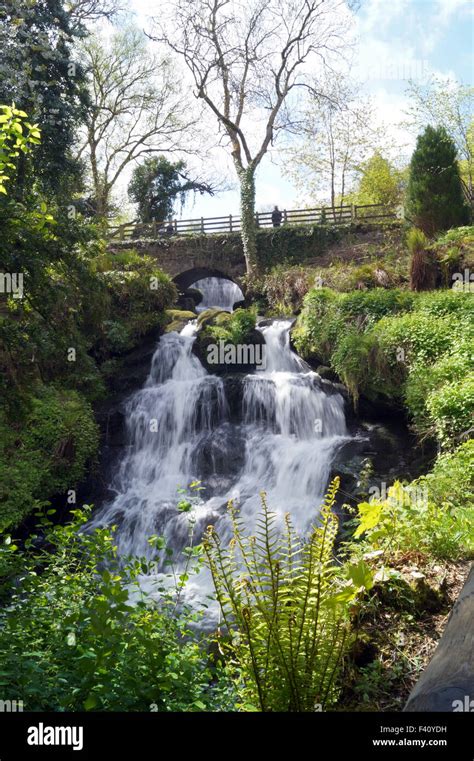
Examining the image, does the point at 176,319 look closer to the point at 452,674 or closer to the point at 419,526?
the point at 419,526

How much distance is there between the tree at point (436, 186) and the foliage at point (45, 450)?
41.2 feet

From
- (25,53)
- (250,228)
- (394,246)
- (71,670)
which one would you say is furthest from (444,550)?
(250,228)

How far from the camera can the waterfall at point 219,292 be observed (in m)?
30.7

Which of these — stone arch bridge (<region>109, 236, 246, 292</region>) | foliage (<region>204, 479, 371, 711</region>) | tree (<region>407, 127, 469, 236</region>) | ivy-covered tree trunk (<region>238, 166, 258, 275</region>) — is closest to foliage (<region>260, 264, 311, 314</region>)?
ivy-covered tree trunk (<region>238, 166, 258, 275</region>)

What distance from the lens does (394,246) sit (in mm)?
22156

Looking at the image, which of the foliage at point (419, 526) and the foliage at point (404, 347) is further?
the foliage at point (404, 347)

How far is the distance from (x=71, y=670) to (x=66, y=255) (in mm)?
5684

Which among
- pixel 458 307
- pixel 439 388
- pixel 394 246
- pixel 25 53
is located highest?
pixel 25 53

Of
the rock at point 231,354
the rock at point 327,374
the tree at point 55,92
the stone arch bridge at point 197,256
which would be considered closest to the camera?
the rock at point 327,374

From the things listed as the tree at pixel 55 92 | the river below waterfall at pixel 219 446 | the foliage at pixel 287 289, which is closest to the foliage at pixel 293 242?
the foliage at pixel 287 289

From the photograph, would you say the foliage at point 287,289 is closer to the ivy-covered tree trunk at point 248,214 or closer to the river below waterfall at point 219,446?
the river below waterfall at point 219,446

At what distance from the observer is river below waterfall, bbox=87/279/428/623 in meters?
11.3

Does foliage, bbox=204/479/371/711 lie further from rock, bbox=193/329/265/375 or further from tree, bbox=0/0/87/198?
tree, bbox=0/0/87/198

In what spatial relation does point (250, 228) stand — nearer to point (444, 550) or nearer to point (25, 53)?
point (25, 53)
